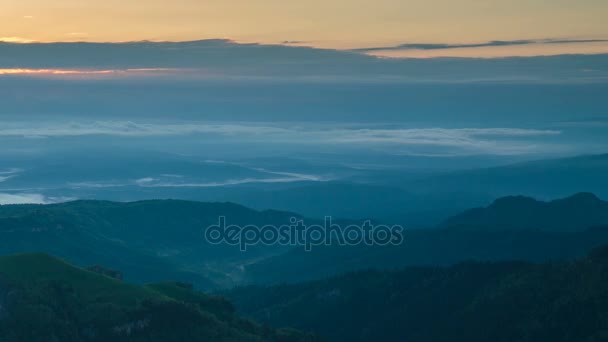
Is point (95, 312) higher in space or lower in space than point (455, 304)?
higher

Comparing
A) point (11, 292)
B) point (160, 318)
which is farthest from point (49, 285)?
point (160, 318)

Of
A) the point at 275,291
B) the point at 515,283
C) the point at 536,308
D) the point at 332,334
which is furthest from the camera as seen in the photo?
the point at 275,291

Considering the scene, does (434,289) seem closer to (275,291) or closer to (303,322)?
(303,322)

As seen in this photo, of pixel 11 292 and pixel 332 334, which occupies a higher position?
pixel 11 292

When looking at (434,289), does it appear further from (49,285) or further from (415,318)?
(49,285)

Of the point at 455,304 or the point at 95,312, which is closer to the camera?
the point at 95,312

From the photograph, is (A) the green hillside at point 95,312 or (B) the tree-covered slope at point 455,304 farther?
(B) the tree-covered slope at point 455,304

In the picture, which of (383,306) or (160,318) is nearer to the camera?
(160,318)

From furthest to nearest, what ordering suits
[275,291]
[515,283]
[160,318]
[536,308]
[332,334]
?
1. [275,291]
2. [332,334]
3. [515,283]
4. [536,308]
5. [160,318]

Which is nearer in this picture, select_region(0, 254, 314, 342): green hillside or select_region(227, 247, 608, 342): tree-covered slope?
select_region(0, 254, 314, 342): green hillside

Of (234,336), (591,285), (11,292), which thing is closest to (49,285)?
(11,292)
